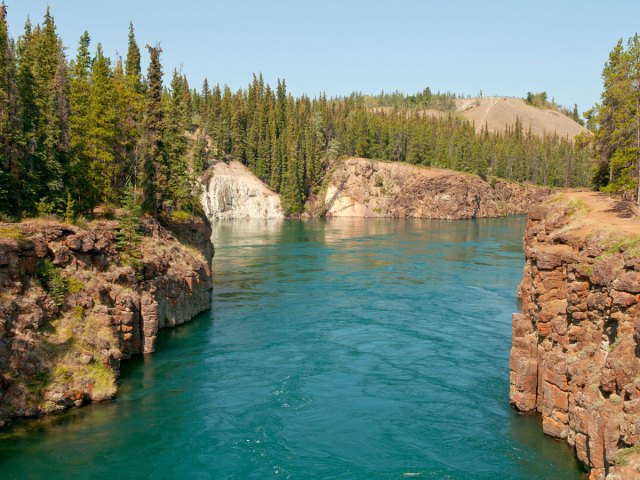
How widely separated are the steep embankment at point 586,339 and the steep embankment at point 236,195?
5336 inches

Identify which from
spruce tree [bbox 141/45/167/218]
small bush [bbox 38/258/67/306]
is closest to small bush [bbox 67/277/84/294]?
small bush [bbox 38/258/67/306]

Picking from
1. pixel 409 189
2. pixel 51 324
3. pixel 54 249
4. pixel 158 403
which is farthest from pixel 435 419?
pixel 409 189

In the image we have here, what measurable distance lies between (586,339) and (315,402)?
14.8 metres

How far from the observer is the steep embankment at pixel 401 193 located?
182 m

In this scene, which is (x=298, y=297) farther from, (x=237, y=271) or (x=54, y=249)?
(x=54, y=249)

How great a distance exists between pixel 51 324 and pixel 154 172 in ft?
80.0

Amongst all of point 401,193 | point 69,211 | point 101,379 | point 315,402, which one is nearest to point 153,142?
point 69,211

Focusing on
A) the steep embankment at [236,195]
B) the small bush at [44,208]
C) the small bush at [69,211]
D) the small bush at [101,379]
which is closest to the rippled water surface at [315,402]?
the small bush at [101,379]

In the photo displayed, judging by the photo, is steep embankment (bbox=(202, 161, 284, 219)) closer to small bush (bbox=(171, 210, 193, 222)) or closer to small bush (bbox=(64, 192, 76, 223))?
small bush (bbox=(171, 210, 193, 222))

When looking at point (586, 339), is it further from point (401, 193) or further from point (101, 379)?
point (401, 193)

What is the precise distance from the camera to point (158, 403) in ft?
110

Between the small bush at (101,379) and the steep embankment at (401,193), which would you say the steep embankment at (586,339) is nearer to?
the small bush at (101,379)

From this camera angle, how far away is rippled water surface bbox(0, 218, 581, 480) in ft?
87.1

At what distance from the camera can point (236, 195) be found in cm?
16988
